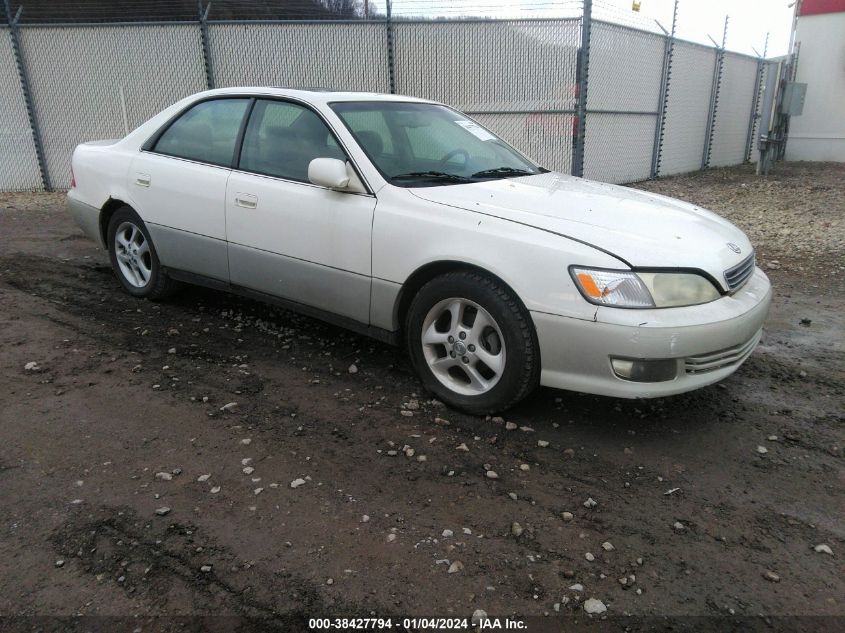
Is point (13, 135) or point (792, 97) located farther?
point (792, 97)

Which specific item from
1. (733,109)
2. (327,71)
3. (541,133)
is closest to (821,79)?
(733,109)

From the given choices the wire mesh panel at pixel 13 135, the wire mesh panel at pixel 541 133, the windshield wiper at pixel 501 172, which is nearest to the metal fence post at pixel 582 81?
the wire mesh panel at pixel 541 133

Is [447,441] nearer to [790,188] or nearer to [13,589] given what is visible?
[13,589]

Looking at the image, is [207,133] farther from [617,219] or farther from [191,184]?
[617,219]

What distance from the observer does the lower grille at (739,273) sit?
3.22 meters

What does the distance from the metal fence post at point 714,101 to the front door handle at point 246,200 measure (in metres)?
11.9

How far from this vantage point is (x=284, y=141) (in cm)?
404

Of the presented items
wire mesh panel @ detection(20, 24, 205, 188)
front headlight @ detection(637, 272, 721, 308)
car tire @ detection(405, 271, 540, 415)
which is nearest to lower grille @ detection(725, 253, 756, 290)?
front headlight @ detection(637, 272, 721, 308)

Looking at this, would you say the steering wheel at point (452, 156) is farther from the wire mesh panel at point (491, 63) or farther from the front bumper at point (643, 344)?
the wire mesh panel at point (491, 63)

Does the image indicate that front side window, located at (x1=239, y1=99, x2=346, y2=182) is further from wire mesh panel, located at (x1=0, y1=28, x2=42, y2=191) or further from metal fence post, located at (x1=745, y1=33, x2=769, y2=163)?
metal fence post, located at (x1=745, y1=33, x2=769, y2=163)

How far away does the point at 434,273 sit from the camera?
3414mm

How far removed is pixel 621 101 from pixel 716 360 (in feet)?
28.7

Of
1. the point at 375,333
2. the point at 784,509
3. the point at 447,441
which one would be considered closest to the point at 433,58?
the point at 375,333

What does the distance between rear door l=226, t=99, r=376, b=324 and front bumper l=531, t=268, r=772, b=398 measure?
1.15 m
